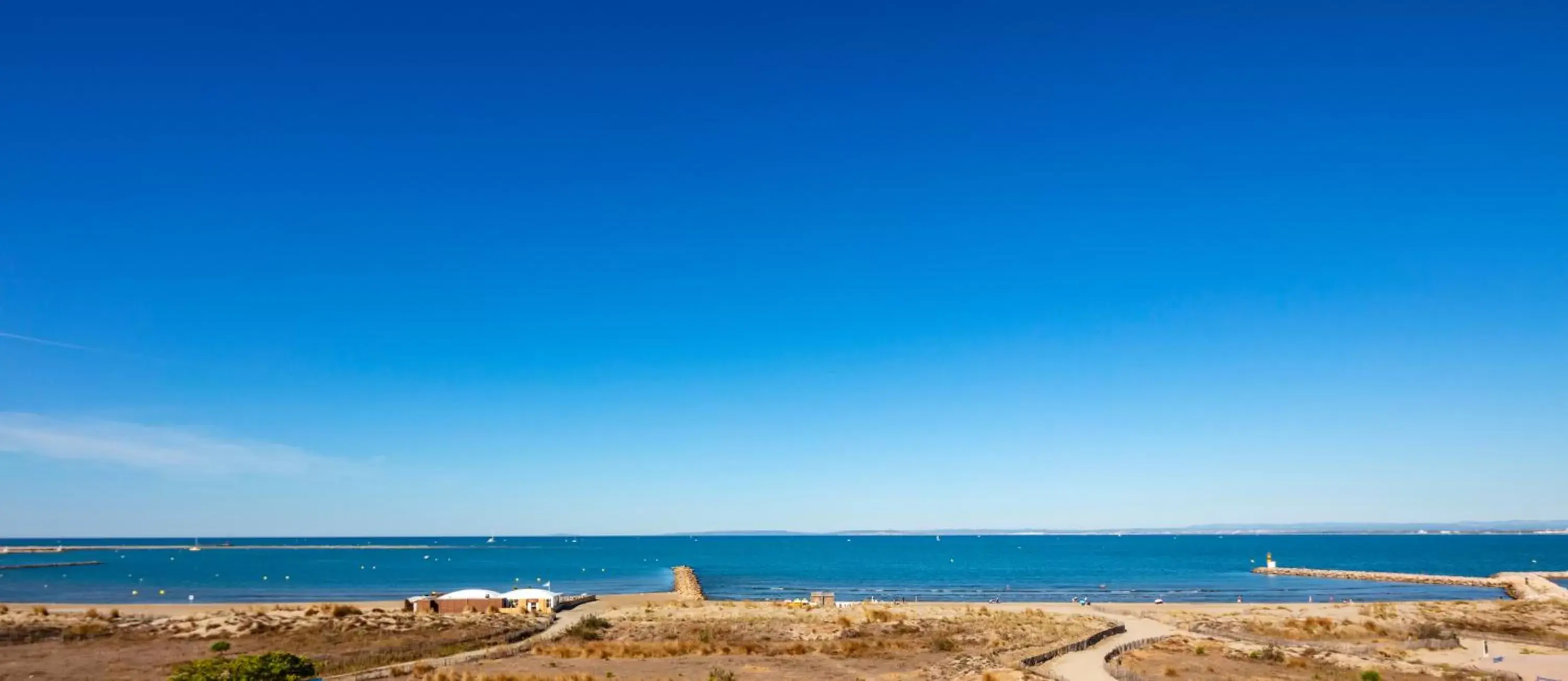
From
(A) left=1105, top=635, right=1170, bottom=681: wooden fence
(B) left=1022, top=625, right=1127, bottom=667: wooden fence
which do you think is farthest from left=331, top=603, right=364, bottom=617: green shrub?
(A) left=1105, top=635, right=1170, bottom=681: wooden fence

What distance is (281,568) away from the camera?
155000mm

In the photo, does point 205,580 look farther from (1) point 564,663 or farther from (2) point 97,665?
(1) point 564,663

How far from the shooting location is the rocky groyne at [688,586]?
268 ft

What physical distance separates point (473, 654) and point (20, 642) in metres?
24.3

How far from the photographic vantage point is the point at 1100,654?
131 feet

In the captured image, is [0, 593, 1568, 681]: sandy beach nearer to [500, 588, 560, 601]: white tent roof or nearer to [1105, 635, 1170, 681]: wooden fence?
[1105, 635, 1170, 681]: wooden fence

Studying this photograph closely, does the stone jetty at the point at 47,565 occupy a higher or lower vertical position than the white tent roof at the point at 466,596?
lower

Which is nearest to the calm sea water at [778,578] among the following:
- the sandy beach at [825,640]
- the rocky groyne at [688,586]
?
the rocky groyne at [688,586]

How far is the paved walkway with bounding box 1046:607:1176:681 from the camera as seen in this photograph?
3462cm

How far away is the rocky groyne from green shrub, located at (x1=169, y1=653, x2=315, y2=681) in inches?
1693

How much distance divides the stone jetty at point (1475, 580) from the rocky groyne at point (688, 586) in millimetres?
66490

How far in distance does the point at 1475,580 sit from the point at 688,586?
284 feet

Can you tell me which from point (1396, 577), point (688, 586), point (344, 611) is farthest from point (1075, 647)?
point (1396, 577)

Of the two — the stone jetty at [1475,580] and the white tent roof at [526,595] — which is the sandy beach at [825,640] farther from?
the stone jetty at [1475,580]
